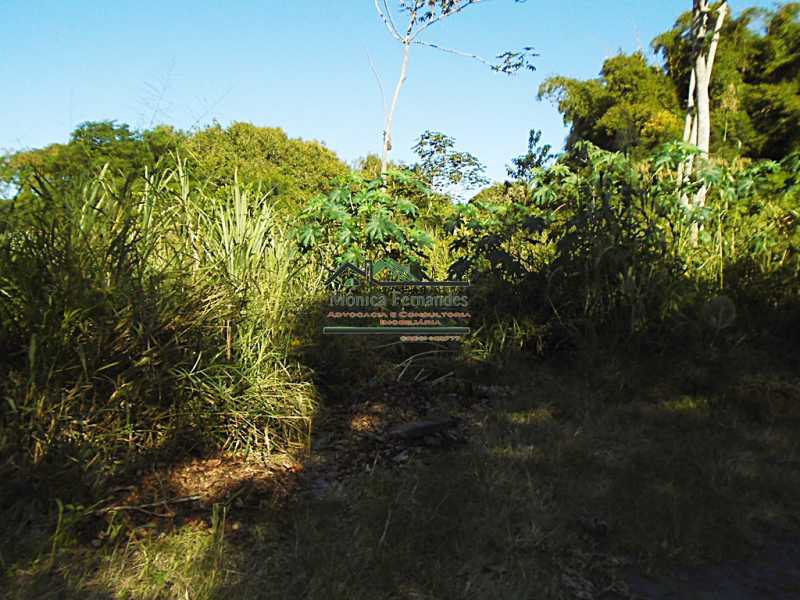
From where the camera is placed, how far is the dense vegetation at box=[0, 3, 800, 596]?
2.04 metres

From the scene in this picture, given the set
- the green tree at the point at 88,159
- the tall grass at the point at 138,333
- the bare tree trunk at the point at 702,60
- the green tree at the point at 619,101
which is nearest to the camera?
the tall grass at the point at 138,333

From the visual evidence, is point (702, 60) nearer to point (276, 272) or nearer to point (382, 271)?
point (382, 271)

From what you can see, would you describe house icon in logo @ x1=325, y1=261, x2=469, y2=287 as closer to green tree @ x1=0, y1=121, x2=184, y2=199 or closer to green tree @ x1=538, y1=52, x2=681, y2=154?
green tree @ x1=0, y1=121, x2=184, y2=199

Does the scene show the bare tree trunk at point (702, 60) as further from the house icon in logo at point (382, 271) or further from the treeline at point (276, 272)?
the house icon in logo at point (382, 271)

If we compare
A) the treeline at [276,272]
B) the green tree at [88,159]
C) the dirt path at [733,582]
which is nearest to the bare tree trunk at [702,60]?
the treeline at [276,272]

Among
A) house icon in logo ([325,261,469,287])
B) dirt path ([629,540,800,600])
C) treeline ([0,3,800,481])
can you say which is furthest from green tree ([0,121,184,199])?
dirt path ([629,540,800,600])

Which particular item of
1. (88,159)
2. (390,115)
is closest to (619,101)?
(390,115)

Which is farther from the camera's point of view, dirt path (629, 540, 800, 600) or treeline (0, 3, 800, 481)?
treeline (0, 3, 800, 481)

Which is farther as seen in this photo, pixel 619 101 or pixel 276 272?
pixel 619 101

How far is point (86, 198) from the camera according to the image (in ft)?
7.58

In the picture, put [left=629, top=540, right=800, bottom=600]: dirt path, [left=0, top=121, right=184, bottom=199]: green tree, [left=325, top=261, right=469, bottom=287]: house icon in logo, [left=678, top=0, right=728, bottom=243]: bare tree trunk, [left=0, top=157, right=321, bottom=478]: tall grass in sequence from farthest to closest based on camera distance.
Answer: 1. [left=678, top=0, right=728, bottom=243]: bare tree trunk
2. [left=325, top=261, right=469, bottom=287]: house icon in logo
3. [left=0, top=121, right=184, bottom=199]: green tree
4. [left=0, top=157, right=321, bottom=478]: tall grass
5. [left=629, top=540, right=800, bottom=600]: dirt path

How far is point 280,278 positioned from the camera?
2861 mm

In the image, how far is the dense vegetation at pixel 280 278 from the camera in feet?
6.68

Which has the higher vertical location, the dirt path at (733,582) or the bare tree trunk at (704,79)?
the bare tree trunk at (704,79)
